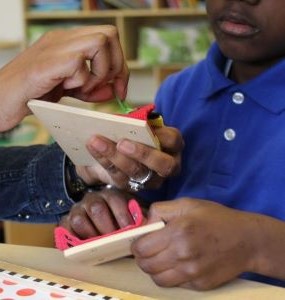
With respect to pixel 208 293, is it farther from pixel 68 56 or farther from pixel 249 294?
pixel 68 56

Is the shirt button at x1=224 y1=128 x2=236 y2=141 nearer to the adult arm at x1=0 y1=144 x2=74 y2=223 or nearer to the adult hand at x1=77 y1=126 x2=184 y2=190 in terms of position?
the adult hand at x1=77 y1=126 x2=184 y2=190

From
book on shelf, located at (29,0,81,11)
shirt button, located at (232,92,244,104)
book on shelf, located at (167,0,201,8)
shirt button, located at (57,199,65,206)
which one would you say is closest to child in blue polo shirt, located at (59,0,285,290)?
shirt button, located at (232,92,244,104)

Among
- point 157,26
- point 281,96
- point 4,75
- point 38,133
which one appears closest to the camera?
point 4,75

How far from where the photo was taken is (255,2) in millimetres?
950

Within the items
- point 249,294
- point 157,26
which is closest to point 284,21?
point 249,294

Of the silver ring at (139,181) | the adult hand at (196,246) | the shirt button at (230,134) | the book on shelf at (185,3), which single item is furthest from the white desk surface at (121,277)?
the book on shelf at (185,3)

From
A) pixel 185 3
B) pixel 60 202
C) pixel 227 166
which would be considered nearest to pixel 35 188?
pixel 60 202

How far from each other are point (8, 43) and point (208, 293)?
8.44ft

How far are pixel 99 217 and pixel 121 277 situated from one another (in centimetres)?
11

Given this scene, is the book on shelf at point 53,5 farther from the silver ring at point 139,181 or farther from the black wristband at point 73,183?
the silver ring at point 139,181

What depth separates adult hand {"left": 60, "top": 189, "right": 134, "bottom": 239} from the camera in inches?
34.8

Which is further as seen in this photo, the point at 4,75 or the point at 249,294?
the point at 4,75

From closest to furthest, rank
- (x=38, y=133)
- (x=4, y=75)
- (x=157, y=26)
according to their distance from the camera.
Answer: (x=4, y=75) → (x=38, y=133) → (x=157, y=26)

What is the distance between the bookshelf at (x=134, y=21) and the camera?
2832 mm
